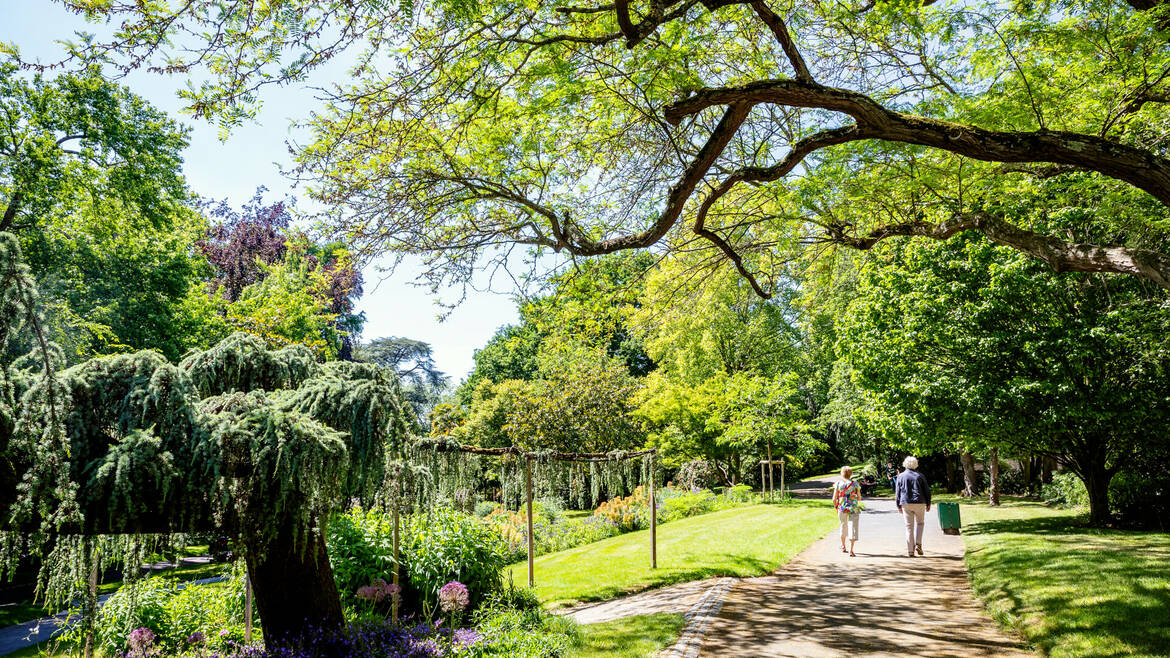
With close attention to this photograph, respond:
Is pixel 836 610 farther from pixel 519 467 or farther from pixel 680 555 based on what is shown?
pixel 519 467

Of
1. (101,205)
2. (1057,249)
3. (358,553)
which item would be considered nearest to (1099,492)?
(1057,249)

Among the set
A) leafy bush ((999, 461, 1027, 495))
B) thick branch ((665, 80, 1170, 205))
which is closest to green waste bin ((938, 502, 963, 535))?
thick branch ((665, 80, 1170, 205))

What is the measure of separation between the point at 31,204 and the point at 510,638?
16.7 m

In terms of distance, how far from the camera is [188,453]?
5.20 meters

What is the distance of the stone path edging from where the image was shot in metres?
6.57

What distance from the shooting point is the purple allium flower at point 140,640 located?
696 cm

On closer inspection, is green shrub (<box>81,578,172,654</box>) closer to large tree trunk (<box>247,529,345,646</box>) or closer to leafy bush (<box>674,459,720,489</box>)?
large tree trunk (<box>247,529,345,646</box>)

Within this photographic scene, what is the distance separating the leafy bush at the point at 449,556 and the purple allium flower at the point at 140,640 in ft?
9.79

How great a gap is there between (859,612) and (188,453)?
7.64m

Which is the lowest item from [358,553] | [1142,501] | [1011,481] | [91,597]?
[1011,481]

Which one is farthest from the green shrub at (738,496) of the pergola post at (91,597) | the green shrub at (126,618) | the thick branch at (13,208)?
the thick branch at (13,208)

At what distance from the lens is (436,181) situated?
7746mm

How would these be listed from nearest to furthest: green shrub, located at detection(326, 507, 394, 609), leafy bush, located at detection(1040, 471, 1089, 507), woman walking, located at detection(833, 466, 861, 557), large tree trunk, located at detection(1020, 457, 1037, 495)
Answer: green shrub, located at detection(326, 507, 394, 609), woman walking, located at detection(833, 466, 861, 557), leafy bush, located at detection(1040, 471, 1089, 507), large tree trunk, located at detection(1020, 457, 1037, 495)

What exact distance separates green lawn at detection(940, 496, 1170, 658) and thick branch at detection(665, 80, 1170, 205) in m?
4.06
